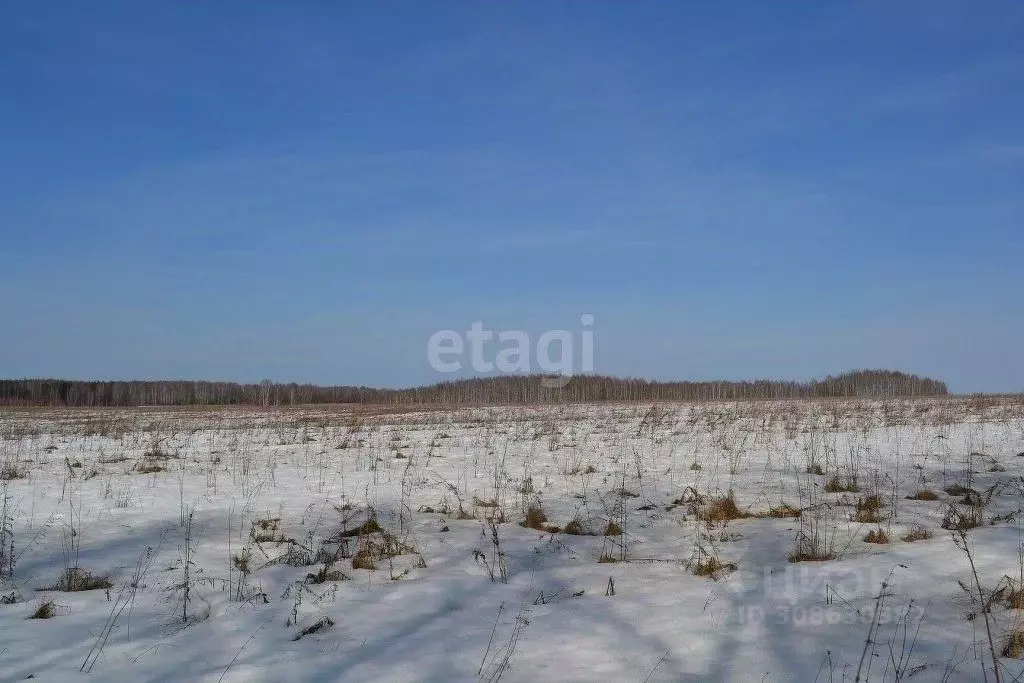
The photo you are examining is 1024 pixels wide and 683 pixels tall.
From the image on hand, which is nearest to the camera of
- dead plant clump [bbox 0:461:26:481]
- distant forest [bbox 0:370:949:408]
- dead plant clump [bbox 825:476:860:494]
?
dead plant clump [bbox 825:476:860:494]

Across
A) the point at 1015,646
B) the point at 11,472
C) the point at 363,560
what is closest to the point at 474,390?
the point at 11,472

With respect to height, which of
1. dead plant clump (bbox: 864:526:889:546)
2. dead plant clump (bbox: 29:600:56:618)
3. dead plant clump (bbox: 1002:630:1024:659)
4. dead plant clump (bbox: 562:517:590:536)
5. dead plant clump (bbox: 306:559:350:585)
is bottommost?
dead plant clump (bbox: 29:600:56:618)

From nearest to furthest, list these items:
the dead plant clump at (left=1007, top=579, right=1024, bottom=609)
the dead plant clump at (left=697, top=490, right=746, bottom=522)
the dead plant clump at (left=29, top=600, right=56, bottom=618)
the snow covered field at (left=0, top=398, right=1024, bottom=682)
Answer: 1. the snow covered field at (left=0, top=398, right=1024, bottom=682)
2. the dead plant clump at (left=1007, top=579, right=1024, bottom=609)
3. the dead plant clump at (left=29, top=600, right=56, bottom=618)
4. the dead plant clump at (left=697, top=490, right=746, bottom=522)

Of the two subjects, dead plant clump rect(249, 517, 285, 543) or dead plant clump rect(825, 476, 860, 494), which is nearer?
dead plant clump rect(249, 517, 285, 543)

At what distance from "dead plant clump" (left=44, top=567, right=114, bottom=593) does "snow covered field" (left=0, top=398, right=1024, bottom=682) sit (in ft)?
0.05

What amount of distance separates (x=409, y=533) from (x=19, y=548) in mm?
3260

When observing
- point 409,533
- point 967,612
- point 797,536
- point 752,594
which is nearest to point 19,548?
point 409,533

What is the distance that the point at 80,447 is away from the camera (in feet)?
46.7

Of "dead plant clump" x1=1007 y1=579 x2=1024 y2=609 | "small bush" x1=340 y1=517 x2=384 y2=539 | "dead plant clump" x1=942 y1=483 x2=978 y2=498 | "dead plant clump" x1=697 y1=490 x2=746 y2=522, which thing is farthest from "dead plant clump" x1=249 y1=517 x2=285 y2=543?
"dead plant clump" x1=942 y1=483 x2=978 y2=498

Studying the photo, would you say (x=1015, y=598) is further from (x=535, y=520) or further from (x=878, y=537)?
(x=535, y=520)

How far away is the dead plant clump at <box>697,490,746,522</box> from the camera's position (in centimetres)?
622

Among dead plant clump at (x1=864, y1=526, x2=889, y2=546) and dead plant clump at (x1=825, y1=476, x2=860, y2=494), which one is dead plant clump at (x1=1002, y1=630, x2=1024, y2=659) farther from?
dead plant clump at (x1=825, y1=476, x2=860, y2=494)

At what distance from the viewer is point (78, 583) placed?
468 centimetres

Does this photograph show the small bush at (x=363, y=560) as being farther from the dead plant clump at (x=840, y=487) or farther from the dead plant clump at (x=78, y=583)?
the dead plant clump at (x=840, y=487)
